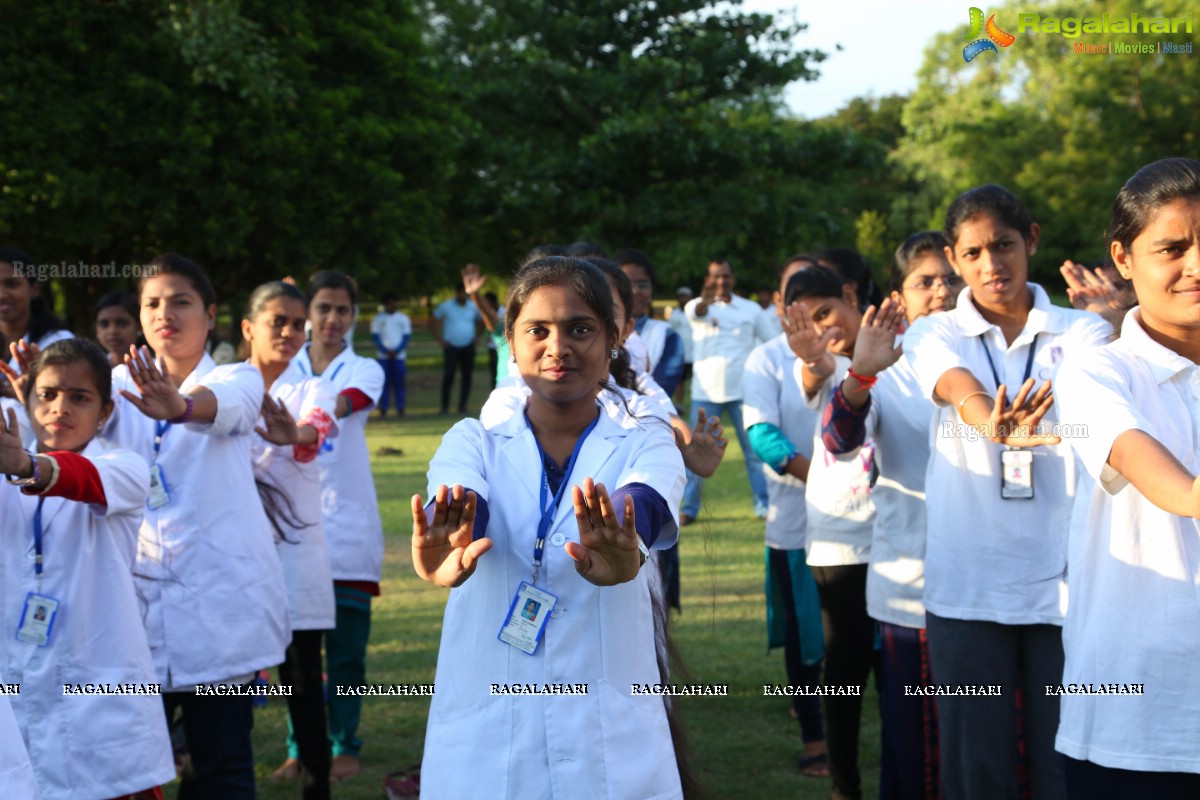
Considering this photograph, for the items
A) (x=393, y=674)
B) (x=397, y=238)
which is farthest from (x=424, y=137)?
(x=393, y=674)

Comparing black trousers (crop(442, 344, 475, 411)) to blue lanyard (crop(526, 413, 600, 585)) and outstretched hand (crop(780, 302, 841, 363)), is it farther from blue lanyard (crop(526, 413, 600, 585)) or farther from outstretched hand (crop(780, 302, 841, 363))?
blue lanyard (crop(526, 413, 600, 585))

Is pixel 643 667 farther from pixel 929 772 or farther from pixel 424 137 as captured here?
pixel 424 137

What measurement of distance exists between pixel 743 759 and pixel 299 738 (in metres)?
1.95

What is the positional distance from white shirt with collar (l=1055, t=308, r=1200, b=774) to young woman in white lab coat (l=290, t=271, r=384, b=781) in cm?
346

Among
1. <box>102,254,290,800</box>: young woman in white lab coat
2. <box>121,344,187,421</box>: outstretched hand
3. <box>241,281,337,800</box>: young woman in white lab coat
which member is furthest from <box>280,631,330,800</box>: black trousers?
<box>121,344,187,421</box>: outstretched hand

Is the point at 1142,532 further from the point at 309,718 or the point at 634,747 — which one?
the point at 309,718

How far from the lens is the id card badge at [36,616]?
3795 mm

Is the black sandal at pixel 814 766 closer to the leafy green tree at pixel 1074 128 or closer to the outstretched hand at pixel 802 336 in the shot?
the outstretched hand at pixel 802 336

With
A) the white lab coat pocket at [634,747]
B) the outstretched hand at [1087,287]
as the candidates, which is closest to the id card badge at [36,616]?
the white lab coat pocket at [634,747]

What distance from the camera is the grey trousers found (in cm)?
369

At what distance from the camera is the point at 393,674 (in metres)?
6.57

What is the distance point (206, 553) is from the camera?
4266 mm

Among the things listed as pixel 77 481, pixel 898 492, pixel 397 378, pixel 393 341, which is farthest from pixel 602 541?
pixel 397 378

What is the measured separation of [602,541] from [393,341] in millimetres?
18894
